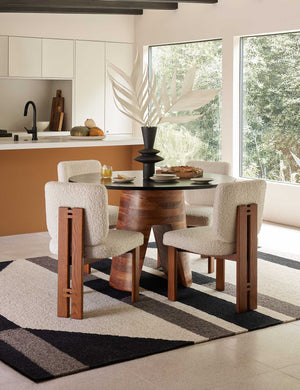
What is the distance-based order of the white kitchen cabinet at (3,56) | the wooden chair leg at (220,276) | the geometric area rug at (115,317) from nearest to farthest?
the geometric area rug at (115,317), the wooden chair leg at (220,276), the white kitchen cabinet at (3,56)

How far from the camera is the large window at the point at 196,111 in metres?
8.37

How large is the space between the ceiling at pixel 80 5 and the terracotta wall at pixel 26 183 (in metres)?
2.11

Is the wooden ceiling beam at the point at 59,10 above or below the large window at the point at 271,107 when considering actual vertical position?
above

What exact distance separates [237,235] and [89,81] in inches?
218

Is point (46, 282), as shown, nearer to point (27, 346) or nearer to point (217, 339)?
point (27, 346)

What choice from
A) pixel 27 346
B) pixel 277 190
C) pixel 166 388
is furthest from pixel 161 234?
Answer: pixel 277 190

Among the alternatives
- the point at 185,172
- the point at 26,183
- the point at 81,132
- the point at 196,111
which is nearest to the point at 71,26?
the point at 196,111

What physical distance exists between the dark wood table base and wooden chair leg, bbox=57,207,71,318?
66 cm

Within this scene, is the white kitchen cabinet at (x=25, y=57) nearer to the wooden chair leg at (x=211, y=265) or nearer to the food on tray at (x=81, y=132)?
the food on tray at (x=81, y=132)

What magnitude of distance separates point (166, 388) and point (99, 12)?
647 centimetres

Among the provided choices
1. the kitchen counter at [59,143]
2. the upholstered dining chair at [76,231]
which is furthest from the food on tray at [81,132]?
the upholstered dining chair at [76,231]

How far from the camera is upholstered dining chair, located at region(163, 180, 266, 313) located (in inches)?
165

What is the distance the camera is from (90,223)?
160 inches

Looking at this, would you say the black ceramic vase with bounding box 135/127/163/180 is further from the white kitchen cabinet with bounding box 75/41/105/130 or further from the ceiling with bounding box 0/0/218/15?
the white kitchen cabinet with bounding box 75/41/105/130
